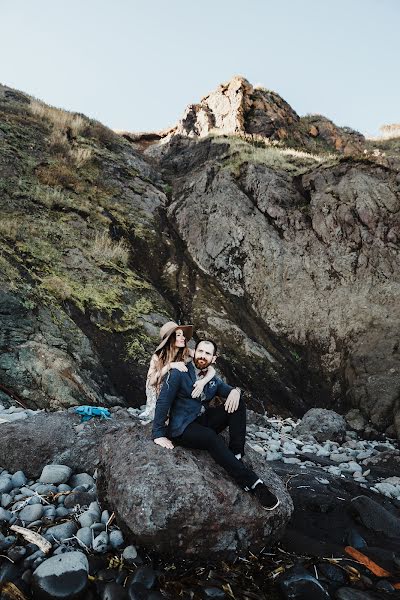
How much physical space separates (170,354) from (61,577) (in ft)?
8.74

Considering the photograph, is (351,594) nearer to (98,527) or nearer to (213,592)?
(213,592)

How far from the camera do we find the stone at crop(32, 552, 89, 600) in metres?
2.94

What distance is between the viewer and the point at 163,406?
4.16 m

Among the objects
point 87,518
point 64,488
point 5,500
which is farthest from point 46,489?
point 87,518

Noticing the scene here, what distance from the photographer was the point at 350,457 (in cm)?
833

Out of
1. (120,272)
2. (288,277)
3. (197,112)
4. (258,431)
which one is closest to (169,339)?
(258,431)

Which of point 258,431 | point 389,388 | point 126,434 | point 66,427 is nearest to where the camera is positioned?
point 126,434

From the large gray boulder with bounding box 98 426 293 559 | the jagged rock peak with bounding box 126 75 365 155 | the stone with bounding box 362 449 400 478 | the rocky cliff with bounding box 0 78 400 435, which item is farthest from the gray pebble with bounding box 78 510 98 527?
the jagged rock peak with bounding box 126 75 365 155

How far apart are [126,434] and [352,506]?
3273 millimetres

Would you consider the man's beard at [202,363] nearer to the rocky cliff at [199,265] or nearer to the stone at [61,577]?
the stone at [61,577]

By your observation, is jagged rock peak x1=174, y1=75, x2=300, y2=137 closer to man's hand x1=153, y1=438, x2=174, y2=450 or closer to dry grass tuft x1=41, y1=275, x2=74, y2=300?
dry grass tuft x1=41, y1=275, x2=74, y2=300

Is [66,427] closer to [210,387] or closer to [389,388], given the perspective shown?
[210,387]

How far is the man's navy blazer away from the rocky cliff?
4.13 meters

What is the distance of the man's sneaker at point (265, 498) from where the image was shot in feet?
12.7
